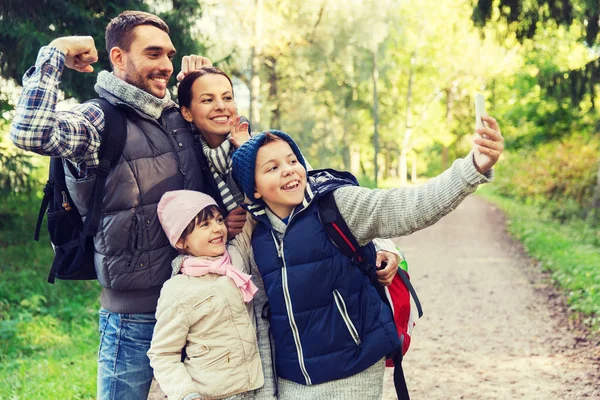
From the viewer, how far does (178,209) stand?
2396 millimetres

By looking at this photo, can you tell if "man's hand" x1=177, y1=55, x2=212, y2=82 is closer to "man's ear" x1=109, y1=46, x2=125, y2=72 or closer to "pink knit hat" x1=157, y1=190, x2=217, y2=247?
"man's ear" x1=109, y1=46, x2=125, y2=72

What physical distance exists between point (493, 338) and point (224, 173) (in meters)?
5.09

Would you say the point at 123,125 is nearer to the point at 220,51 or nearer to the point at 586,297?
the point at 586,297

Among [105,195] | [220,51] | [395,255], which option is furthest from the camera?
[220,51]

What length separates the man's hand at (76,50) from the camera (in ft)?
7.77

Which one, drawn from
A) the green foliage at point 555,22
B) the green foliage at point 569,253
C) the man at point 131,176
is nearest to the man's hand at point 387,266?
the man at point 131,176

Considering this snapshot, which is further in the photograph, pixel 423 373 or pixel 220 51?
pixel 220 51

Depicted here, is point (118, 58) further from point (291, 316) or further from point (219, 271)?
point (291, 316)

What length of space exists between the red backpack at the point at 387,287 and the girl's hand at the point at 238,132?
1.83ft

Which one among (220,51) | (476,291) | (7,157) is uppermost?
(220,51)

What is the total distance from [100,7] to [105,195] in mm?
6996

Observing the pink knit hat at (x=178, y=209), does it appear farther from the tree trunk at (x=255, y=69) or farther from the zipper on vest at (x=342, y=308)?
the tree trunk at (x=255, y=69)

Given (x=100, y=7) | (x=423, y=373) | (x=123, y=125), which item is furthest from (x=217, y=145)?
(x=100, y=7)

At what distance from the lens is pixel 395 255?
2.62 metres
